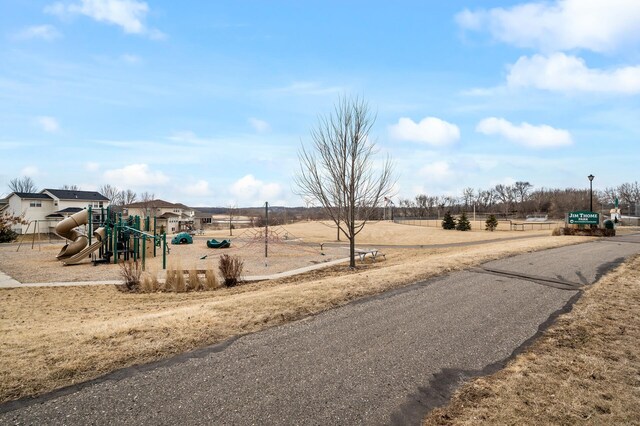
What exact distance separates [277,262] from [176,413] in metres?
15.5

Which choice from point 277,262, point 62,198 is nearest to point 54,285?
point 277,262

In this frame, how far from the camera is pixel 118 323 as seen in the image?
5.96m

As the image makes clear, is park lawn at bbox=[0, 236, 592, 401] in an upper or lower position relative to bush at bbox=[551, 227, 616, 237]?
lower

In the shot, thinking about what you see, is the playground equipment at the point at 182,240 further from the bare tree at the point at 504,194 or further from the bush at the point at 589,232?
the bare tree at the point at 504,194

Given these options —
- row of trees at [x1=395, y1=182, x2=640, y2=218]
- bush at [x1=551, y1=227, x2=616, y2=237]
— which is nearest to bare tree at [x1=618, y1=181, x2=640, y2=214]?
row of trees at [x1=395, y1=182, x2=640, y2=218]

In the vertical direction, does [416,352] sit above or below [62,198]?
below

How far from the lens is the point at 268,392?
3779 mm

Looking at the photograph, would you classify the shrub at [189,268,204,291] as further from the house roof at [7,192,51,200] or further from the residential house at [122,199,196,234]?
the house roof at [7,192,51,200]

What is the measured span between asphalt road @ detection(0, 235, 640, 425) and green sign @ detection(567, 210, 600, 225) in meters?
25.5

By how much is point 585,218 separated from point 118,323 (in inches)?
1268

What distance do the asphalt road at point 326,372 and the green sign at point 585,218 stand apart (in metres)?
25.5

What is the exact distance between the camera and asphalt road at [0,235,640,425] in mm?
3396

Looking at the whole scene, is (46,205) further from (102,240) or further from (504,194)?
(504,194)

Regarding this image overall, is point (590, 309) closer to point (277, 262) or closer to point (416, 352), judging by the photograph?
point (416, 352)
